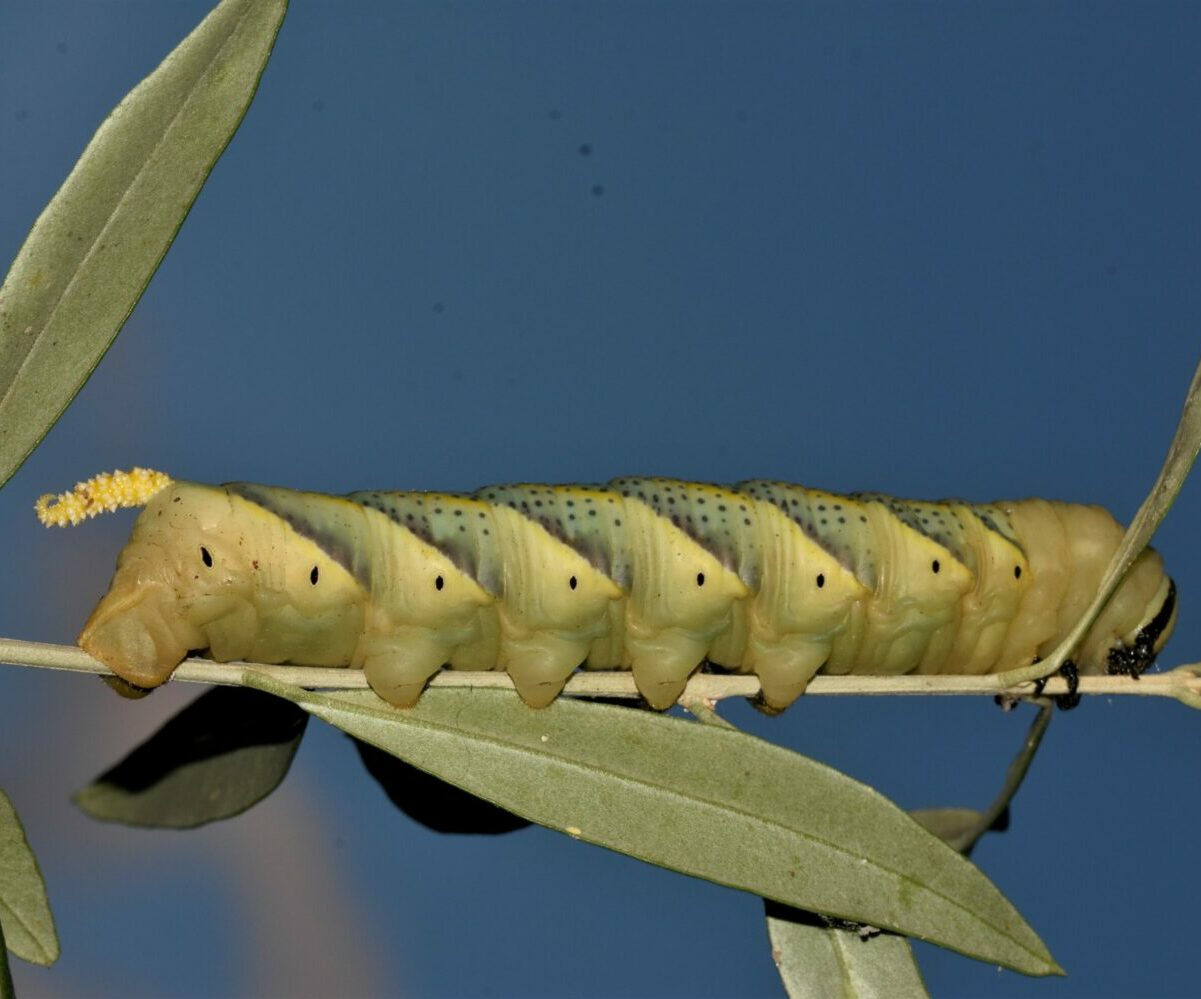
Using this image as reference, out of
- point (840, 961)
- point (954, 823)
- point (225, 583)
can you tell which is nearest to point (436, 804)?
point (225, 583)

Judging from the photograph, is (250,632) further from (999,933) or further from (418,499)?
(999,933)

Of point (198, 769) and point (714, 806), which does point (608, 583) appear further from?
point (198, 769)

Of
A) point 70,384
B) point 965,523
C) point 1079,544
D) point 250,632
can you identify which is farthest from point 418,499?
point 1079,544

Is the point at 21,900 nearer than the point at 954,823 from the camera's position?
Yes

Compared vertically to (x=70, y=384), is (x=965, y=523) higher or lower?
lower

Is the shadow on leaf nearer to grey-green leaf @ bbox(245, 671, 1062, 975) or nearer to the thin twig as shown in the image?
the thin twig

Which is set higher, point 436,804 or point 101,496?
point 101,496

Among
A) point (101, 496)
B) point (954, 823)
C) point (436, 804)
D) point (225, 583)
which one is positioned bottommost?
point (954, 823)
